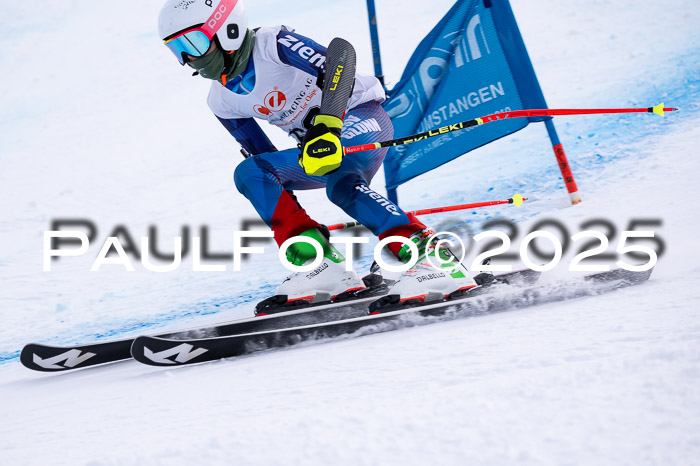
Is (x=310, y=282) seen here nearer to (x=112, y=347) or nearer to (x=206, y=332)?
(x=206, y=332)

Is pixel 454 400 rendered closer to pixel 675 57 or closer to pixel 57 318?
pixel 57 318

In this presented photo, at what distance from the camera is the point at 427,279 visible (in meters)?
2.30

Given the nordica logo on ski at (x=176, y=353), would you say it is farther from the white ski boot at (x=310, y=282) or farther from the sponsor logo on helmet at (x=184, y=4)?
the sponsor logo on helmet at (x=184, y=4)

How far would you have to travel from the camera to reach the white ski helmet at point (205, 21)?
2.33 m

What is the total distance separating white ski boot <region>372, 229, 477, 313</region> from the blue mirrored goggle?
1037 mm

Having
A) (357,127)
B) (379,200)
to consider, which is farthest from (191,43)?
(379,200)

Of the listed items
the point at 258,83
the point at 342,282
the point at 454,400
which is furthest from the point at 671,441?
the point at 258,83

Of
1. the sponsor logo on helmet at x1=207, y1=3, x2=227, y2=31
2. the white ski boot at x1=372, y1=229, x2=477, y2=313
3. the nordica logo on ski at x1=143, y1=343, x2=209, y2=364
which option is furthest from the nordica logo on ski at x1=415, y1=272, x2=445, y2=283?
the sponsor logo on helmet at x1=207, y1=3, x2=227, y2=31

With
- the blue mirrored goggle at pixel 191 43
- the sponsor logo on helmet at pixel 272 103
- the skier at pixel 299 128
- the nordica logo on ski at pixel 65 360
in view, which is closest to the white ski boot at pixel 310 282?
the skier at pixel 299 128

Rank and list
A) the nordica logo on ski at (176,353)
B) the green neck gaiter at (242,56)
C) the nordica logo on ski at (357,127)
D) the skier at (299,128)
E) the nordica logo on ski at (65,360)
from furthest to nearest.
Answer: the nordica logo on ski at (357,127) < the green neck gaiter at (242,56) < the skier at (299,128) < the nordica logo on ski at (65,360) < the nordica logo on ski at (176,353)

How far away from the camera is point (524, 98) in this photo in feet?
11.8

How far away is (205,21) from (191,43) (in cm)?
9

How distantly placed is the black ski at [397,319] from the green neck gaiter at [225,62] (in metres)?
1.04

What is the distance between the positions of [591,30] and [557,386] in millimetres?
9081
